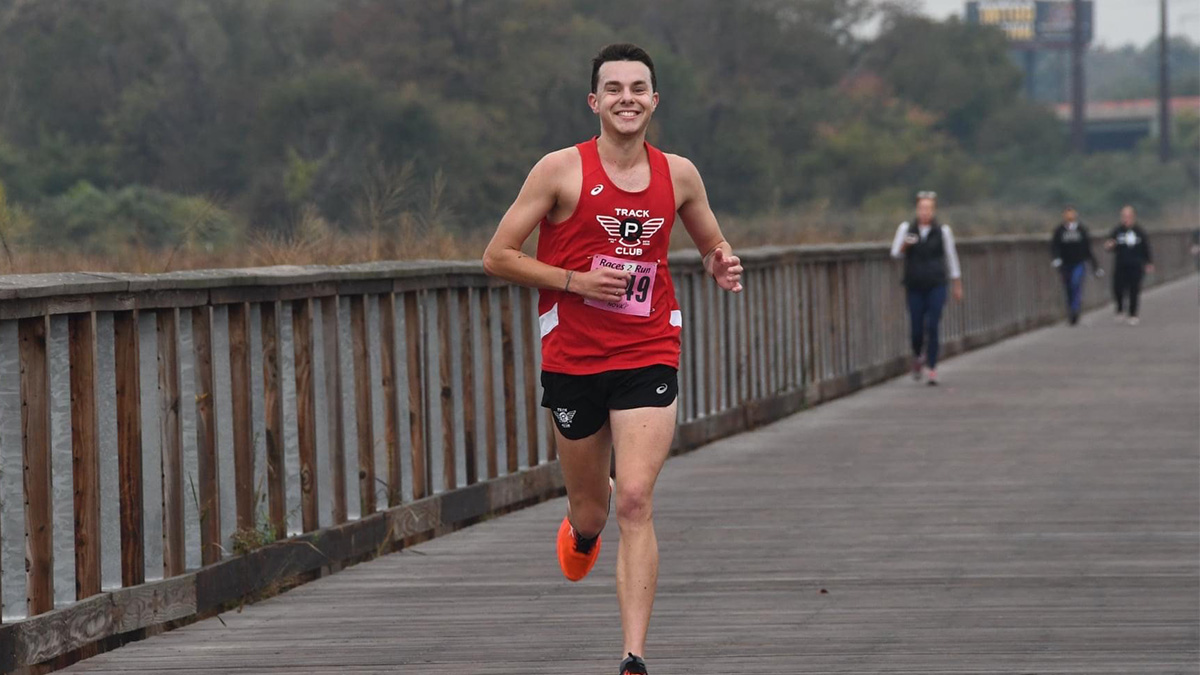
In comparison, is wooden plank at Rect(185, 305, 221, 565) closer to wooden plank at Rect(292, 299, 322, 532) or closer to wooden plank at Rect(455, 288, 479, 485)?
wooden plank at Rect(292, 299, 322, 532)

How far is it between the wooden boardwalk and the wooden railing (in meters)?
0.21

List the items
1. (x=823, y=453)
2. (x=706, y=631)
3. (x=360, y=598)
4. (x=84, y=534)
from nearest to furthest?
(x=84, y=534), (x=706, y=631), (x=360, y=598), (x=823, y=453)

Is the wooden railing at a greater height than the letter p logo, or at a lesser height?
lesser

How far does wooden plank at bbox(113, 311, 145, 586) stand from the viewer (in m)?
7.49

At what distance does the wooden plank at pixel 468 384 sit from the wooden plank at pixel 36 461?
12.9 feet

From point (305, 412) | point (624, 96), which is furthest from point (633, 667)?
point (305, 412)

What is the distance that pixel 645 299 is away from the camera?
6707 mm

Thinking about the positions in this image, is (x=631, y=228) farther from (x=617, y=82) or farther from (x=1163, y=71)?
(x=1163, y=71)

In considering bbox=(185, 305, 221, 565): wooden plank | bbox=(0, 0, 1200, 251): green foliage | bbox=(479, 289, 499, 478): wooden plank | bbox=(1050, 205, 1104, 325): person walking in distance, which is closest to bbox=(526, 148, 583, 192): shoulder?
bbox=(185, 305, 221, 565): wooden plank

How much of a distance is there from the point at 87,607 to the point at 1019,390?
14001mm

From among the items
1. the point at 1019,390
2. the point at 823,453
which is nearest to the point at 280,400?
the point at 823,453

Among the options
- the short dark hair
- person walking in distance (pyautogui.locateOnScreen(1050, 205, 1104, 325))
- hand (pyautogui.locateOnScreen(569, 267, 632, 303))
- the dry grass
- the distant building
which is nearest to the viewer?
hand (pyautogui.locateOnScreen(569, 267, 632, 303))

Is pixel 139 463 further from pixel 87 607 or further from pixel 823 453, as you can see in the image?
pixel 823 453

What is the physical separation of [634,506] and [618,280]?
653 mm
